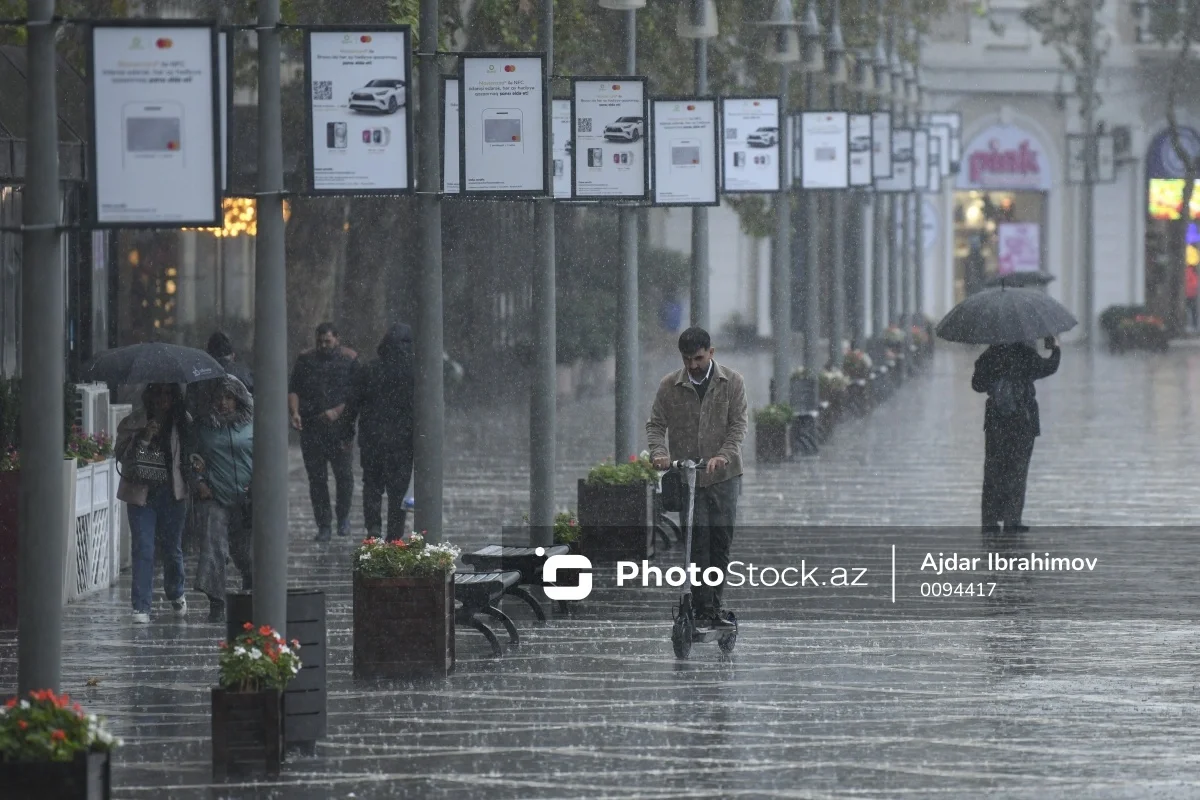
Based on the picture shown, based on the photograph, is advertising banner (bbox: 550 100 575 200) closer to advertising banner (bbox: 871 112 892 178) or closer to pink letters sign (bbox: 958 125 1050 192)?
advertising banner (bbox: 871 112 892 178)

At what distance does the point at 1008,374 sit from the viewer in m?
18.4

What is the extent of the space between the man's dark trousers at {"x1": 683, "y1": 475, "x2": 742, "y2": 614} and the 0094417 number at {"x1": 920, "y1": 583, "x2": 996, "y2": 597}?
2.99m

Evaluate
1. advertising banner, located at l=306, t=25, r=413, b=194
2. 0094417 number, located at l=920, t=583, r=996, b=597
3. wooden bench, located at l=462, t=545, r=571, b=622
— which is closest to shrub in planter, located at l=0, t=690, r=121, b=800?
advertising banner, located at l=306, t=25, r=413, b=194

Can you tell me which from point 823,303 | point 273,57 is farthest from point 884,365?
point 273,57

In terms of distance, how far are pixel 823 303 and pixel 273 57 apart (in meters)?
55.0

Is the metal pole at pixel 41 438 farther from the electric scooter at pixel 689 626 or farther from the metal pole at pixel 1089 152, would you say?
the metal pole at pixel 1089 152

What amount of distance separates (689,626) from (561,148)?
675 centimetres

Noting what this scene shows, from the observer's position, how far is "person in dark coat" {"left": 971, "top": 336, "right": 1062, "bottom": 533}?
18234 mm

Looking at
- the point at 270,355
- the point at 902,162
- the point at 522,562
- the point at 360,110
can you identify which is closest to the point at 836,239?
the point at 902,162

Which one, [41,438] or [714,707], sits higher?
[41,438]

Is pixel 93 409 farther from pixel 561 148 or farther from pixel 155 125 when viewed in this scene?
pixel 155 125

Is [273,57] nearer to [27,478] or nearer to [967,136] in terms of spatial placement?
[27,478]

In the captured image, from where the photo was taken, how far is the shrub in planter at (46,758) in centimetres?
816

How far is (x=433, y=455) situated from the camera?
13.7 m
